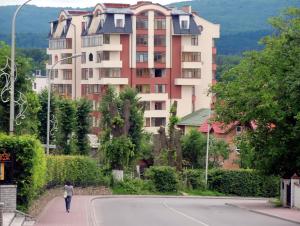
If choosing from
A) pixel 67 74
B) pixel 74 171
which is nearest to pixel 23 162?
pixel 74 171

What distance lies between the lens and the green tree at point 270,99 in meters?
51.0

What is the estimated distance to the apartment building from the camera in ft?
403

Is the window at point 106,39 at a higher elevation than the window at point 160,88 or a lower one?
higher

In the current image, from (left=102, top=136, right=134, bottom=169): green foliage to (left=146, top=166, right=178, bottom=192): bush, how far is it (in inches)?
80.4

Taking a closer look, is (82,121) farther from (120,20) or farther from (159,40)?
(159,40)

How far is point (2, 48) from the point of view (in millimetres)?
53062

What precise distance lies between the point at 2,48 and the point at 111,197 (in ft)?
50.9

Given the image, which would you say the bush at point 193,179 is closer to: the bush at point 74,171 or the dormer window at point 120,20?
the bush at point 74,171

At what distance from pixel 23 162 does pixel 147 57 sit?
8899cm

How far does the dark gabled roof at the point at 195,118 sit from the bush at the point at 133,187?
42.0 m

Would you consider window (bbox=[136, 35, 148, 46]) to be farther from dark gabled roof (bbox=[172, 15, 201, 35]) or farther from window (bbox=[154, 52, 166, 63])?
dark gabled roof (bbox=[172, 15, 201, 35])

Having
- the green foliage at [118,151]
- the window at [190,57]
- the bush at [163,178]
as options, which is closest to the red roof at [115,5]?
the window at [190,57]

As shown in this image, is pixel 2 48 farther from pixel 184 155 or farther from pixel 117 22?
pixel 117 22

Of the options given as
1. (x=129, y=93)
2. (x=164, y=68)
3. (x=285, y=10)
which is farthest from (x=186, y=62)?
(x=285, y=10)
